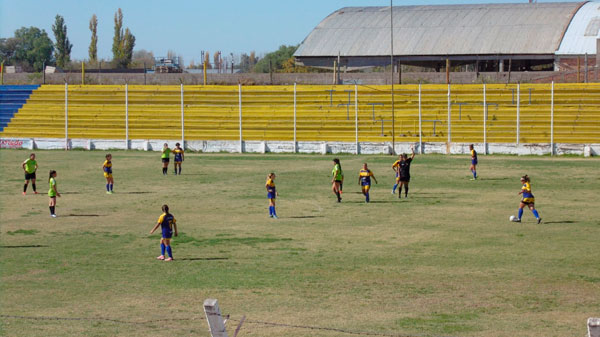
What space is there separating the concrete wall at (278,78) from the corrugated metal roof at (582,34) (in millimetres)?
7765

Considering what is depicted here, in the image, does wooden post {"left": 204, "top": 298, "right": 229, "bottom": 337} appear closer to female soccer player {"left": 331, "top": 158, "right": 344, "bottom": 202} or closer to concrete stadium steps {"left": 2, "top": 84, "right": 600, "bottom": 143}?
female soccer player {"left": 331, "top": 158, "right": 344, "bottom": 202}

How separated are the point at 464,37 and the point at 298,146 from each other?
83.3 feet

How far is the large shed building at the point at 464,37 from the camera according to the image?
70.8 m

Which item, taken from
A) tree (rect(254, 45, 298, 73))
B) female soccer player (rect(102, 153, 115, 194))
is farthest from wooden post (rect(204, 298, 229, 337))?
tree (rect(254, 45, 298, 73))

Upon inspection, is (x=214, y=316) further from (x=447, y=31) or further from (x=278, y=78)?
(x=447, y=31)

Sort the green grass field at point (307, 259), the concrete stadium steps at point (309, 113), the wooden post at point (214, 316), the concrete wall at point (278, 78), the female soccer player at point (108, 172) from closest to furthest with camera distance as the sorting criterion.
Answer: the wooden post at point (214, 316)
the green grass field at point (307, 259)
the female soccer player at point (108, 172)
the concrete stadium steps at point (309, 113)
the concrete wall at point (278, 78)

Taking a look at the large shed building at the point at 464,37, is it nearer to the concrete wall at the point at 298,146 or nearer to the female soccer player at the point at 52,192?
the concrete wall at the point at 298,146

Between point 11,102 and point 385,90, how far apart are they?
30.7 m

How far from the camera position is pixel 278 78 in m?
71.4

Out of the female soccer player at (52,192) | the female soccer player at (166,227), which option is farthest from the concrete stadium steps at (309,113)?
the female soccer player at (166,227)

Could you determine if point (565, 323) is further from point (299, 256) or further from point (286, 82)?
point (286, 82)

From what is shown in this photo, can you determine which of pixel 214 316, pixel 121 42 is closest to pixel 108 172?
pixel 214 316

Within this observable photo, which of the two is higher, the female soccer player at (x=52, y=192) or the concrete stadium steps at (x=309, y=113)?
the concrete stadium steps at (x=309, y=113)

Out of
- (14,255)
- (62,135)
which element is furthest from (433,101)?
(14,255)
